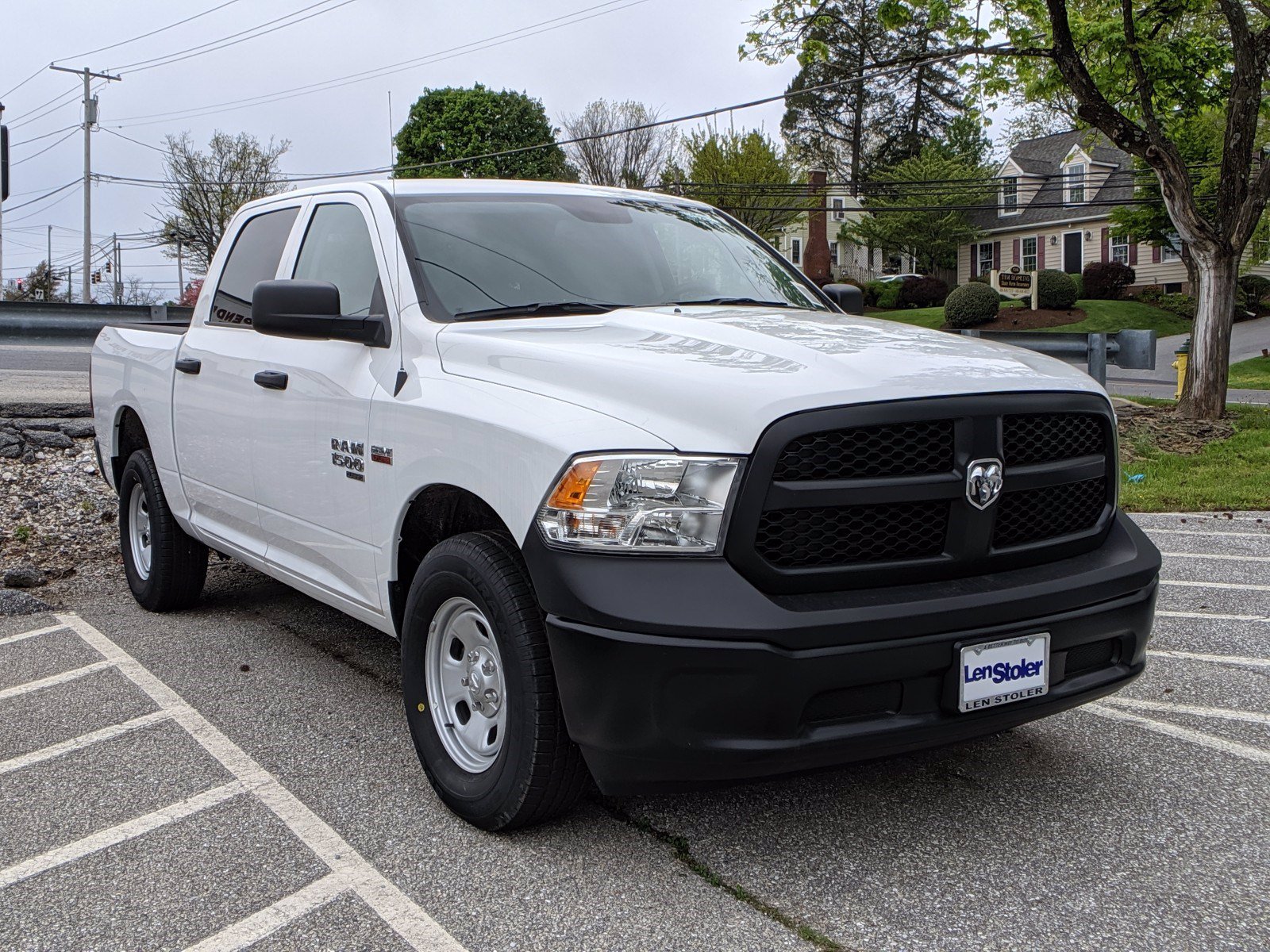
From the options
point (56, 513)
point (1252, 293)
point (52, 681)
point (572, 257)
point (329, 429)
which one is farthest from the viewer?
point (1252, 293)

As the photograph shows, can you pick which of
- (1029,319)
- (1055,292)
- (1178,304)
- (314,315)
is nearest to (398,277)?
(314,315)

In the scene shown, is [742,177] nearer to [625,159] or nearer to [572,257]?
[625,159]

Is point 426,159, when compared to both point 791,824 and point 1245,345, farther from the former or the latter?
point 791,824

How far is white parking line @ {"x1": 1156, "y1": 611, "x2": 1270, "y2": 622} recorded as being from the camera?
544 centimetres

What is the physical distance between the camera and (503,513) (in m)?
3.01

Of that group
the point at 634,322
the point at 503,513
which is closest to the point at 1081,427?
the point at 634,322

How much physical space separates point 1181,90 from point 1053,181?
3980cm

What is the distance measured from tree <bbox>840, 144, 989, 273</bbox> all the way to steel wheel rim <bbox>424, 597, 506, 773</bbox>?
156ft

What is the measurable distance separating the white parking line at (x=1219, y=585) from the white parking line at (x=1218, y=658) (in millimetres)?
1258

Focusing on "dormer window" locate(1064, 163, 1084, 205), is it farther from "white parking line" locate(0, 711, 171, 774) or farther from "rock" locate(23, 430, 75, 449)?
"white parking line" locate(0, 711, 171, 774)

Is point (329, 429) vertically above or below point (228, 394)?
below

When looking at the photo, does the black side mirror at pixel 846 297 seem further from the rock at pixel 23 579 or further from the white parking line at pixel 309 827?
the rock at pixel 23 579

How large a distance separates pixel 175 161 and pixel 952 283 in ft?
117

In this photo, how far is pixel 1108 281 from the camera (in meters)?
43.1
